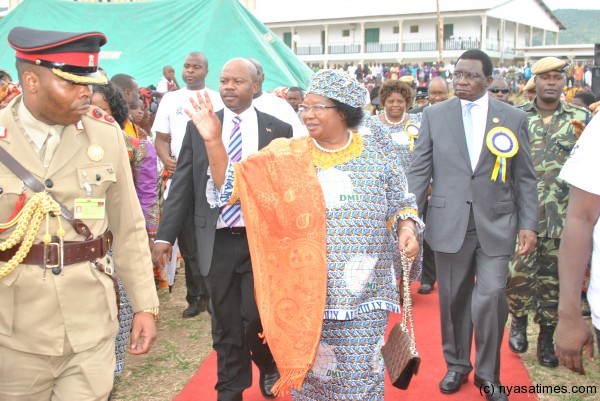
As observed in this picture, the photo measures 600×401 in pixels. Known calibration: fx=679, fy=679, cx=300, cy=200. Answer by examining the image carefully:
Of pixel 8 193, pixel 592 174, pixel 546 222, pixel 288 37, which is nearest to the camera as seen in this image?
pixel 592 174

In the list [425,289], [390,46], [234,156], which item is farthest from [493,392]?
[390,46]

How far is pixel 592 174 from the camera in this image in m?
2.57

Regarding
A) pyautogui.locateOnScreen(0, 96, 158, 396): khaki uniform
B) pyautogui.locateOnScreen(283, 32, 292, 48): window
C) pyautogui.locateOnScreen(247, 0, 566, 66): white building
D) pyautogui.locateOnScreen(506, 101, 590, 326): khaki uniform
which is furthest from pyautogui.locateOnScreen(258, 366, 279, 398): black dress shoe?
pyautogui.locateOnScreen(283, 32, 292, 48): window

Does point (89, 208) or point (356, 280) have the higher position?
point (89, 208)

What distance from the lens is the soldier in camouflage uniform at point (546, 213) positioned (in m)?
5.64

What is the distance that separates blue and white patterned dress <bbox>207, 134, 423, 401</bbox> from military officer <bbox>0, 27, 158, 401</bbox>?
124 cm

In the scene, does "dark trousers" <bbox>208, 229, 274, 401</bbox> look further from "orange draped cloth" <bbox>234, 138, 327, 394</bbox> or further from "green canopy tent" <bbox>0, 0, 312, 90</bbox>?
"green canopy tent" <bbox>0, 0, 312, 90</bbox>

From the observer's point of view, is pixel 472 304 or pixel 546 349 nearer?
pixel 472 304

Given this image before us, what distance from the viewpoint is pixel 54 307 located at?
2.83 metres

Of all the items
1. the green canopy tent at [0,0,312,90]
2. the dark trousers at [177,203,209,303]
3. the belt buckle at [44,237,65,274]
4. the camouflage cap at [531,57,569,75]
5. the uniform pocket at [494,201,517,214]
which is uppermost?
the green canopy tent at [0,0,312,90]

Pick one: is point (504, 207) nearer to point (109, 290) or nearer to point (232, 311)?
point (232, 311)

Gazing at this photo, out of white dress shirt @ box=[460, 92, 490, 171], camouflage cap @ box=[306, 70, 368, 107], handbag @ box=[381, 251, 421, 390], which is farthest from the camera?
white dress shirt @ box=[460, 92, 490, 171]

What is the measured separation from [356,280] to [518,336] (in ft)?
9.53

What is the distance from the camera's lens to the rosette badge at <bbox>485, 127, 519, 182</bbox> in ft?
15.6
